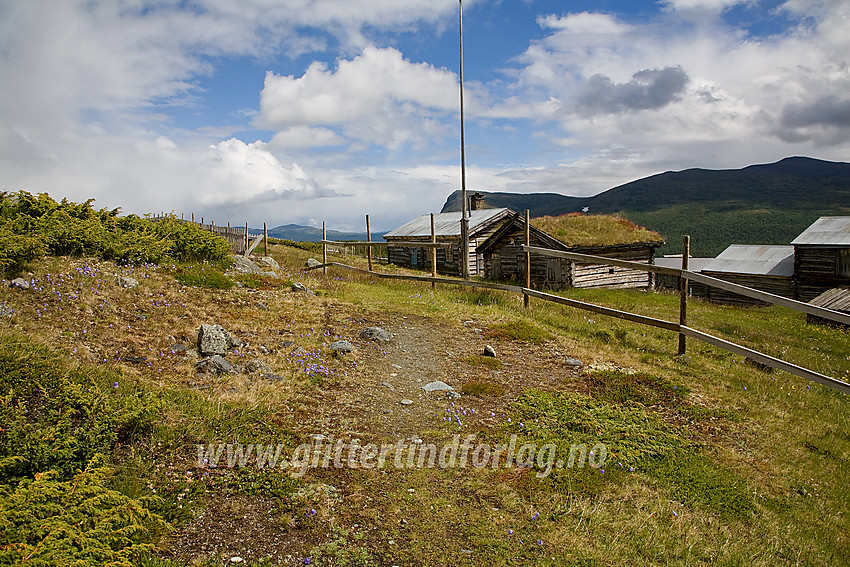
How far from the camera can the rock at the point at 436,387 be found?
22.2 feet

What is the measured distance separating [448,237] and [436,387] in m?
27.5

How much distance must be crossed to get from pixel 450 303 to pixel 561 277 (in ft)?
53.0

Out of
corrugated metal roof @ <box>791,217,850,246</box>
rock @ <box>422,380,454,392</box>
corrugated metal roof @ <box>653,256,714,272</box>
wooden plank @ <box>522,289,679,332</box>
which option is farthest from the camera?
corrugated metal roof @ <box>653,256,714,272</box>

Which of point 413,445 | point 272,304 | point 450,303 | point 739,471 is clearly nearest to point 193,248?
point 272,304

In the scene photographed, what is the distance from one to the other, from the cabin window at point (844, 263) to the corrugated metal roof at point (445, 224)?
834 inches

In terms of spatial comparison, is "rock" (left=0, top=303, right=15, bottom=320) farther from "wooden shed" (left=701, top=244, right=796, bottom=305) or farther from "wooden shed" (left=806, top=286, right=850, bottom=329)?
"wooden shed" (left=701, top=244, right=796, bottom=305)

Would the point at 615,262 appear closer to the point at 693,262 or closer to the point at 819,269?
the point at 819,269

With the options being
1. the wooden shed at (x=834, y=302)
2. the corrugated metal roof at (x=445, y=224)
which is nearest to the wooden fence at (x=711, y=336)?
the wooden shed at (x=834, y=302)

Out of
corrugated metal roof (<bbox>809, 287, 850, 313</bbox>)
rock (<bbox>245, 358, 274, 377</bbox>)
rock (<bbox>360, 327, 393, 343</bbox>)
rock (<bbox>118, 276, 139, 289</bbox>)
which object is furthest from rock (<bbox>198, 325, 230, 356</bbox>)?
corrugated metal roof (<bbox>809, 287, 850, 313</bbox>)

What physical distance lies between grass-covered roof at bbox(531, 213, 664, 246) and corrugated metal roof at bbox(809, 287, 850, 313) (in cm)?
918

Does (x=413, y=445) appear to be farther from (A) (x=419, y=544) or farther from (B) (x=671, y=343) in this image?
(B) (x=671, y=343)

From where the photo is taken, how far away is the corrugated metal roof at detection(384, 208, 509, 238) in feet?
111

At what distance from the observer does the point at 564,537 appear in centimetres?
394

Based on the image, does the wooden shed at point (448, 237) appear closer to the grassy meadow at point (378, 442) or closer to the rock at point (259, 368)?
the grassy meadow at point (378, 442)
